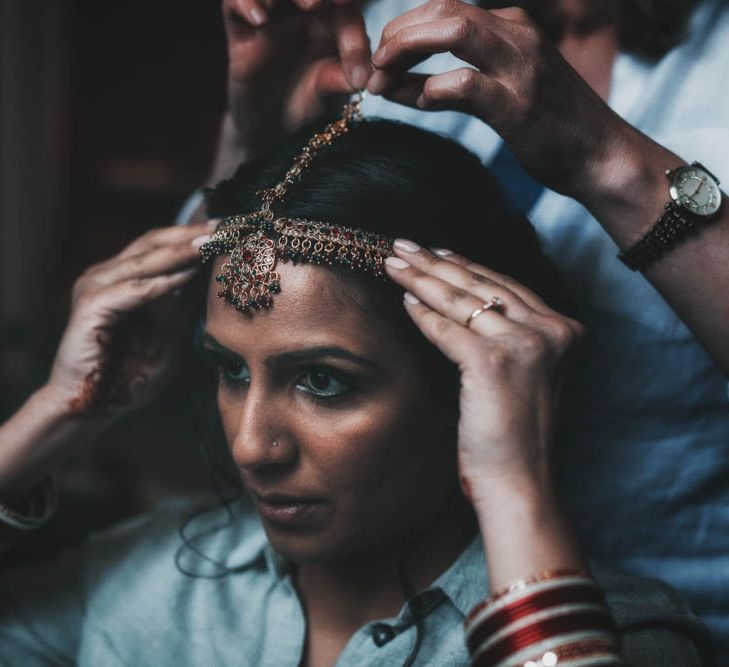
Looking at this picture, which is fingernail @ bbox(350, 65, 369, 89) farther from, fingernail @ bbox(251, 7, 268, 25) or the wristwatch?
the wristwatch

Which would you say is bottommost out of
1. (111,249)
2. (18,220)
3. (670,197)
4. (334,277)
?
(111,249)

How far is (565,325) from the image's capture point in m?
0.80

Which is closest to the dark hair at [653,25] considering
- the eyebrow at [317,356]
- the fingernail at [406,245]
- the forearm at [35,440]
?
the fingernail at [406,245]

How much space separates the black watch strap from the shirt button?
544mm

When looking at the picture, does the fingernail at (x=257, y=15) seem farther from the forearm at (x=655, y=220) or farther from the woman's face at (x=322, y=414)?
the forearm at (x=655, y=220)

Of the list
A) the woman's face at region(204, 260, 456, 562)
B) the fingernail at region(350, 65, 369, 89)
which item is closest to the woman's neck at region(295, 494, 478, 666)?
the woman's face at region(204, 260, 456, 562)

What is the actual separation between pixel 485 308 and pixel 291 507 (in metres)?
0.33

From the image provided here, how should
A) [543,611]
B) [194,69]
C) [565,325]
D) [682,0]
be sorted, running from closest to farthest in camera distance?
[543,611], [565,325], [682,0], [194,69]

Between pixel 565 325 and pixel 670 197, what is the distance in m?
0.21

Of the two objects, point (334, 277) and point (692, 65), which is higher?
point (692, 65)

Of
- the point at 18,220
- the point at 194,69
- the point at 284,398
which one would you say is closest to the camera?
the point at 284,398

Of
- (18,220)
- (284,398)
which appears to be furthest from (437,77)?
(18,220)

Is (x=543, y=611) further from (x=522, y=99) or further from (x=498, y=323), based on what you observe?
(x=522, y=99)

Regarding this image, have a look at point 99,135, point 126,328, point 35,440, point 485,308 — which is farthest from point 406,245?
point 99,135
